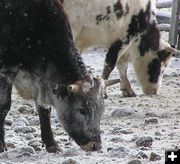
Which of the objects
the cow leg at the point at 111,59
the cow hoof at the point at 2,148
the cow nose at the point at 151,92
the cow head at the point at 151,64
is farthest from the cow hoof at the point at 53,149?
the cow head at the point at 151,64

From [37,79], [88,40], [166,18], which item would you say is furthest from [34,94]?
[166,18]

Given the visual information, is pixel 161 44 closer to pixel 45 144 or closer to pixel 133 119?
pixel 133 119

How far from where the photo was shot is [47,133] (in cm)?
658

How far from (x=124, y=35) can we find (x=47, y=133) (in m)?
4.24

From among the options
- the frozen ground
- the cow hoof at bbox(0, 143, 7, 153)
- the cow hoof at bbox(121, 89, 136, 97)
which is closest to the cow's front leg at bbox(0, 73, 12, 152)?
the cow hoof at bbox(0, 143, 7, 153)

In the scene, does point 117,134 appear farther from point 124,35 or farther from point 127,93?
point 124,35

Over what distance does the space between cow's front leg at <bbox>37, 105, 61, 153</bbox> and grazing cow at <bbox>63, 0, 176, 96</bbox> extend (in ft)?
9.93

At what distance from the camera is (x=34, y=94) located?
21.5 ft

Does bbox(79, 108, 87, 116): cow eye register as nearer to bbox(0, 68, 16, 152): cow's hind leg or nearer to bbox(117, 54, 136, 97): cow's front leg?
bbox(0, 68, 16, 152): cow's hind leg

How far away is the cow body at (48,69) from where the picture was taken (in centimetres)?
614

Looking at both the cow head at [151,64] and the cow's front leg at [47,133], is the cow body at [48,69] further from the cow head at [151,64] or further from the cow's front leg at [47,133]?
the cow head at [151,64]

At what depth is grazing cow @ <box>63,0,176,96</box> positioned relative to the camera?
32.0 feet

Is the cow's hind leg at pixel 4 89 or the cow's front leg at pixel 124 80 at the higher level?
the cow's hind leg at pixel 4 89

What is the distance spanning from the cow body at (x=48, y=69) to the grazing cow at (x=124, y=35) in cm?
300
